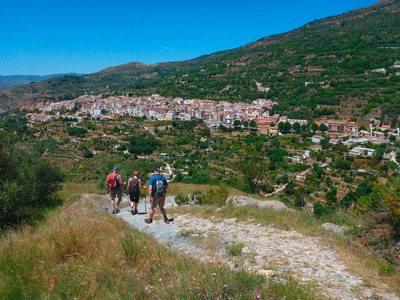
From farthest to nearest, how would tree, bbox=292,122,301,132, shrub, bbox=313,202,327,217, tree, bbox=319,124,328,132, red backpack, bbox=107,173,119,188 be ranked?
tree, bbox=292,122,301,132 < tree, bbox=319,124,328,132 < red backpack, bbox=107,173,119,188 < shrub, bbox=313,202,327,217

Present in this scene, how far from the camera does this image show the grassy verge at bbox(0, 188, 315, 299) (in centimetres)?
278

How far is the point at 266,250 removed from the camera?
4.41 m

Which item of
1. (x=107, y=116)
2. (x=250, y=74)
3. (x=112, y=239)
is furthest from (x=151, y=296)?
(x=250, y=74)

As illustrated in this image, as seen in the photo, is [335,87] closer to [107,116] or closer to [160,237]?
[107,116]

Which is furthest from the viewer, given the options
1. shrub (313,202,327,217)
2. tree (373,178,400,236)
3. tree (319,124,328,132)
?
tree (319,124,328,132)

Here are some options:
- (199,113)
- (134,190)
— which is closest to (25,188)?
(134,190)

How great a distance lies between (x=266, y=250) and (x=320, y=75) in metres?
73.7

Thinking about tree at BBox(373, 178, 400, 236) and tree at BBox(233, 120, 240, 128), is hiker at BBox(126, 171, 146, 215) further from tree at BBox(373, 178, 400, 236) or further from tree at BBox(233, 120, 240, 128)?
tree at BBox(233, 120, 240, 128)

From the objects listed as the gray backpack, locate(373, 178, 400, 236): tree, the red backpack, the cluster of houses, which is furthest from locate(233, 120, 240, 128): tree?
locate(373, 178, 400, 236): tree

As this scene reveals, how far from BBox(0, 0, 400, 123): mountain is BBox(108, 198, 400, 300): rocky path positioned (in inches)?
1891

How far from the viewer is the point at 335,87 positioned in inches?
2346

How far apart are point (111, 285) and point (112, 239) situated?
121 centimetres

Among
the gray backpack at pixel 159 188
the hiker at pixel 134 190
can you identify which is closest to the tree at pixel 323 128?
the hiker at pixel 134 190

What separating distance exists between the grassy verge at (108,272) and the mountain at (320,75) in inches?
1978
